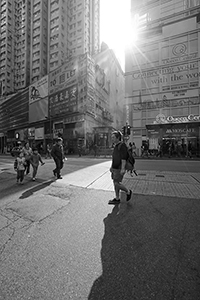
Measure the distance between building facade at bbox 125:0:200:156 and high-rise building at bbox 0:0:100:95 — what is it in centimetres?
3757

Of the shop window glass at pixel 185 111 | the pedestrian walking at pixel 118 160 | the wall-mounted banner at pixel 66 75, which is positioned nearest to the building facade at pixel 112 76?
the wall-mounted banner at pixel 66 75

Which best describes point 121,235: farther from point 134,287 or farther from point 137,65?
point 137,65

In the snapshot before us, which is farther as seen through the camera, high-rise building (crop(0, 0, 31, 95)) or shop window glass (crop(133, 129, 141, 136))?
high-rise building (crop(0, 0, 31, 95))

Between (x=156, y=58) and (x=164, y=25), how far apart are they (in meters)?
4.57

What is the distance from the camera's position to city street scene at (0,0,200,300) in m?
1.82

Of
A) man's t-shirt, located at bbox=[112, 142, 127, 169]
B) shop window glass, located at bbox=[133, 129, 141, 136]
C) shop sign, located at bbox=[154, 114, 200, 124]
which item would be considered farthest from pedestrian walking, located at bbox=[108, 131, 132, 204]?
shop window glass, located at bbox=[133, 129, 141, 136]

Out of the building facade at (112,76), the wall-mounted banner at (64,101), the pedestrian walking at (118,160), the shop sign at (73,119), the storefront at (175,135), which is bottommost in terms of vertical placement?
the pedestrian walking at (118,160)

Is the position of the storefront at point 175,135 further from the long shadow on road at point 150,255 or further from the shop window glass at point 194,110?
the long shadow on road at point 150,255

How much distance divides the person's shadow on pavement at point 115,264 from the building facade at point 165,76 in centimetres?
1941

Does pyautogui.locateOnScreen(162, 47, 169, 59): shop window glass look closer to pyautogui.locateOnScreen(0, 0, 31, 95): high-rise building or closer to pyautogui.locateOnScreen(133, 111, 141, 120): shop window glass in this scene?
pyautogui.locateOnScreen(133, 111, 141, 120): shop window glass

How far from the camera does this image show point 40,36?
54812 mm

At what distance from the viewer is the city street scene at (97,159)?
5.96 feet

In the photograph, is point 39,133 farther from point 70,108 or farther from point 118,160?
point 118,160

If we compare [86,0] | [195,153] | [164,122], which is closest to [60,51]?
[86,0]
